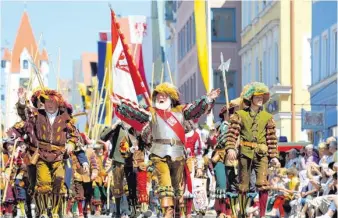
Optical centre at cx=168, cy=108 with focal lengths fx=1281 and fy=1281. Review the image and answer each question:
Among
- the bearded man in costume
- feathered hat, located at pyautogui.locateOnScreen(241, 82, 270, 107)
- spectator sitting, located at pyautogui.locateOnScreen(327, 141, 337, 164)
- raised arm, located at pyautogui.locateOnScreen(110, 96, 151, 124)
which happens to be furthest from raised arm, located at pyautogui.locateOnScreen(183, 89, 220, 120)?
spectator sitting, located at pyautogui.locateOnScreen(327, 141, 337, 164)

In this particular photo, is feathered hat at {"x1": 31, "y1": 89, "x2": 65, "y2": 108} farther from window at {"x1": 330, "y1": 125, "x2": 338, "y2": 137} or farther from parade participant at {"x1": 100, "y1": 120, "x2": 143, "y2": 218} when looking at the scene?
window at {"x1": 330, "y1": 125, "x2": 338, "y2": 137}

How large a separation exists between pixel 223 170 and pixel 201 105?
3075 mm

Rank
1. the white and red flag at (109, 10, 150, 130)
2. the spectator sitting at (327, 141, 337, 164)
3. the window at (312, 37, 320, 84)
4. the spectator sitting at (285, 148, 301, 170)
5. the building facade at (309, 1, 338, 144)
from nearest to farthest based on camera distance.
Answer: the spectator sitting at (327, 141, 337, 164)
the spectator sitting at (285, 148, 301, 170)
the white and red flag at (109, 10, 150, 130)
the building facade at (309, 1, 338, 144)
the window at (312, 37, 320, 84)

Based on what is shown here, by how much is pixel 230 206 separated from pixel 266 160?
38.6 inches

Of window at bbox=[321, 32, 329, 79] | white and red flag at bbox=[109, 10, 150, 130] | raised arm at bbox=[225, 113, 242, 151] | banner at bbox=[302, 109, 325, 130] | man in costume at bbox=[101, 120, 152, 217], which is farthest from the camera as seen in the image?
window at bbox=[321, 32, 329, 79]

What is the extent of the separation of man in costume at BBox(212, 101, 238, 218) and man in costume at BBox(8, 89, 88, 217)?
2084 mm

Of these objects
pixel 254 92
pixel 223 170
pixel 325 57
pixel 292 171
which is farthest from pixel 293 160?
pixel 325 57

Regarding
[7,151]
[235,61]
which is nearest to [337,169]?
[7,151]

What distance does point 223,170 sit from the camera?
1927cm

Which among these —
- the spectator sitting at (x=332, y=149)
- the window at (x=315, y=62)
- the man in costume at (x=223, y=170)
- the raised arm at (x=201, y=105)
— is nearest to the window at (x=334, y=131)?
the window at (x=315, y=62)

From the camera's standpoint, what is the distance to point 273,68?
5116cm

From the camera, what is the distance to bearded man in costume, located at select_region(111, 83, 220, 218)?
1633 centimetres

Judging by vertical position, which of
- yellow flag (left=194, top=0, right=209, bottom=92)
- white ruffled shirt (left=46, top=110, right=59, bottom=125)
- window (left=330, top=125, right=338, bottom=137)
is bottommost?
white ruffled shirt (left=46, top=110, right=59, bottom=125)

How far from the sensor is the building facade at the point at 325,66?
1539 inches
